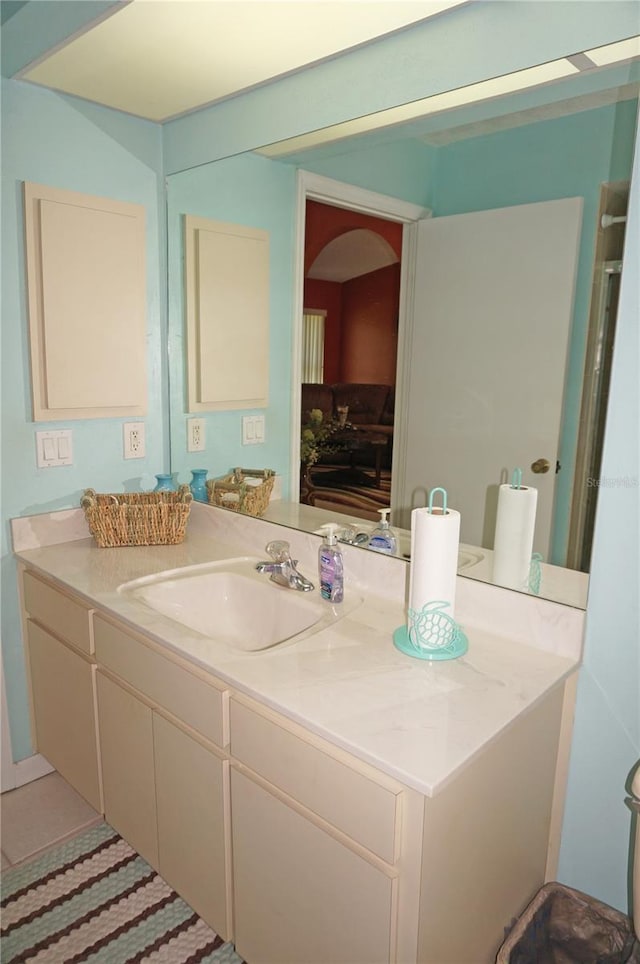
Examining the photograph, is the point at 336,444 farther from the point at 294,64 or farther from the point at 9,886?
the point at 9,886

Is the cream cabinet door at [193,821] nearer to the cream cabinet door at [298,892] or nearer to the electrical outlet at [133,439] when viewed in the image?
the cream cabinet door at [298,892]

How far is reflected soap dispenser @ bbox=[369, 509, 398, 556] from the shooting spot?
5.76ft

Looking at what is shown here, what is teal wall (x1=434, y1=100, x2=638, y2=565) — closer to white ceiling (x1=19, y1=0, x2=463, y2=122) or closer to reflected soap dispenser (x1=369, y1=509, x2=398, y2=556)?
white ceiling (x1=19, y1=0, x2=463, y2=122)

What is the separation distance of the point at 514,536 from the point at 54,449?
1.45 m

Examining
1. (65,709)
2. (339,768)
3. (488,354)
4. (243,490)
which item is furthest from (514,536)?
(65,709)

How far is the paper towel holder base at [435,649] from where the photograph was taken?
1405mm

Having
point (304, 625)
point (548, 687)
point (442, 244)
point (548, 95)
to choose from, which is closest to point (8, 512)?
point (304, 625)

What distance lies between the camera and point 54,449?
2.12 meters

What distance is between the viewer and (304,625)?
5.55 ft

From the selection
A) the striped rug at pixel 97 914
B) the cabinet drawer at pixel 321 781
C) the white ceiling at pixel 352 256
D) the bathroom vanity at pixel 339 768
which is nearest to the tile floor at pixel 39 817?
the striped rug at pixel 97 914

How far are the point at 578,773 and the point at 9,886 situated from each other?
5.13ft

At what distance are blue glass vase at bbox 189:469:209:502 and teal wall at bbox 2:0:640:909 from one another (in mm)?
169

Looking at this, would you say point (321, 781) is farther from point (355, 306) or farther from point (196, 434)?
point (196, 434)

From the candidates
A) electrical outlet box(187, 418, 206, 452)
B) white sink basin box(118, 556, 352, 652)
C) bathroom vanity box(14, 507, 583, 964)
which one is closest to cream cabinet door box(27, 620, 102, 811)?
bathroom vanity box(14, 507, 583, 964)
